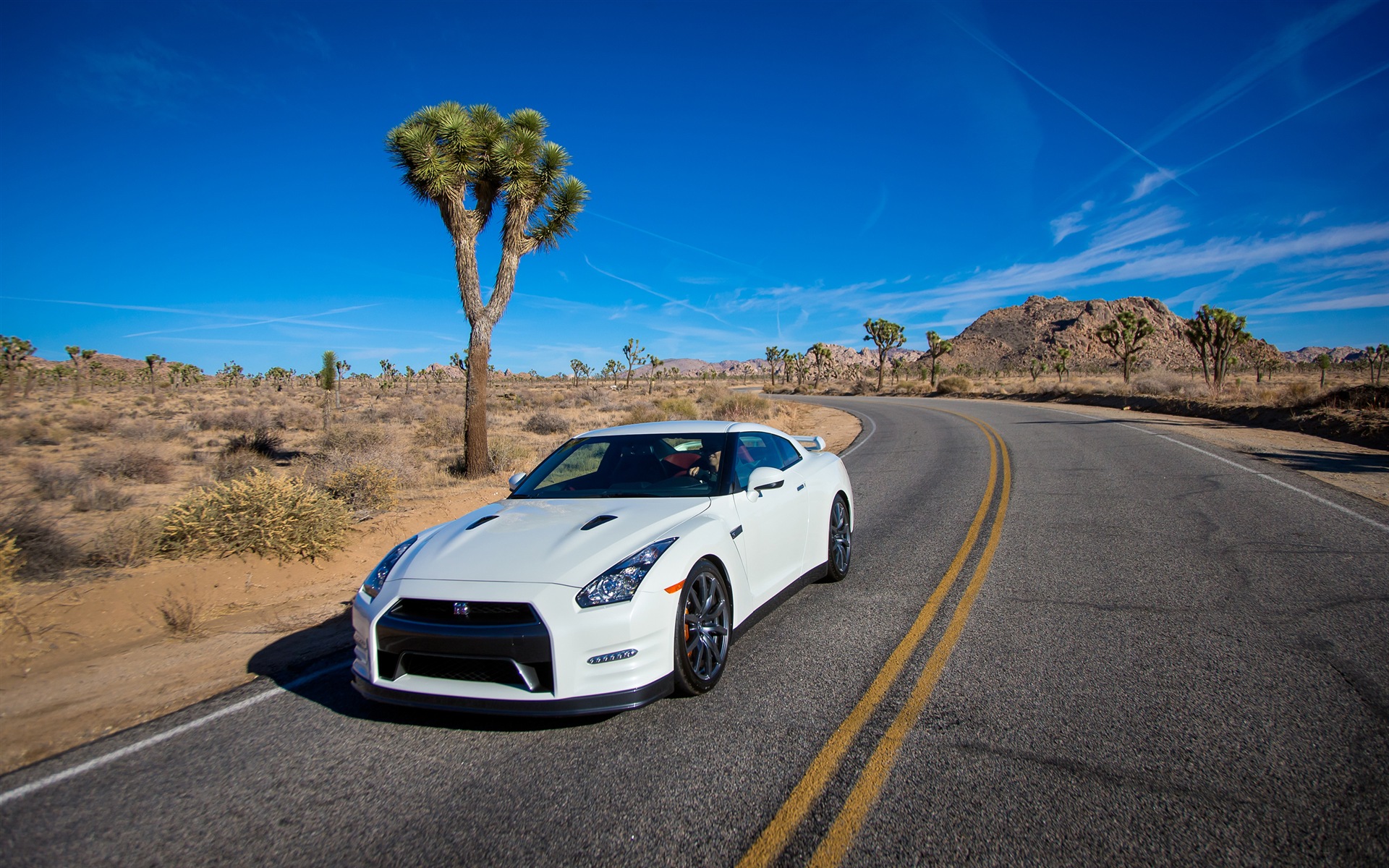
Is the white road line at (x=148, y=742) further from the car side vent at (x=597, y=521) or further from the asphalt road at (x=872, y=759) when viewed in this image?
the car side vent at (x=597, y=521)

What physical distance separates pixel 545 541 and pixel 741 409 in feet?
85.6

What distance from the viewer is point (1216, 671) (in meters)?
3.81

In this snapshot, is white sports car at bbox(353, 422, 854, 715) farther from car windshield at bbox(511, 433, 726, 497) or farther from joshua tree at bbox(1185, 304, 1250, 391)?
joshua tree at bbox(1185, 304, 1250, 391)

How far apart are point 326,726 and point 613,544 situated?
1.84 m

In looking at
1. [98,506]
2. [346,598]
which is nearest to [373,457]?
[98,506]

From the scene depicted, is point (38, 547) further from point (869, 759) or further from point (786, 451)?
point (869, 759)

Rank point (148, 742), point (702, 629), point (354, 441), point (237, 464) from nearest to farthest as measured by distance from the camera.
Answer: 1. point (148, 742)
2. point (702, 629)
3. point (237, 464)
4. point (354, 441)

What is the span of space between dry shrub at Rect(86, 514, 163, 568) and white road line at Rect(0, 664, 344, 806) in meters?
3.76

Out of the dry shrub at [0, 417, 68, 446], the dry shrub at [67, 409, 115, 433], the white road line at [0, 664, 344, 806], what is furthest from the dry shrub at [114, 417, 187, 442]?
the white road line at [0, 664, 344, 806]

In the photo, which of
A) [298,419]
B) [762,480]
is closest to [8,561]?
[762,480]

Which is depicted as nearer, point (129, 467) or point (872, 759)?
point (872, 759)

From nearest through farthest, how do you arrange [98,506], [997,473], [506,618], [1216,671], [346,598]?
[506,618]
[1216,671]
[346,598]
[98,506]
[997,473]

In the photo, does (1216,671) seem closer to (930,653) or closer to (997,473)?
(930,653)

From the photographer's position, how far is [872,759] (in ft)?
9.99
